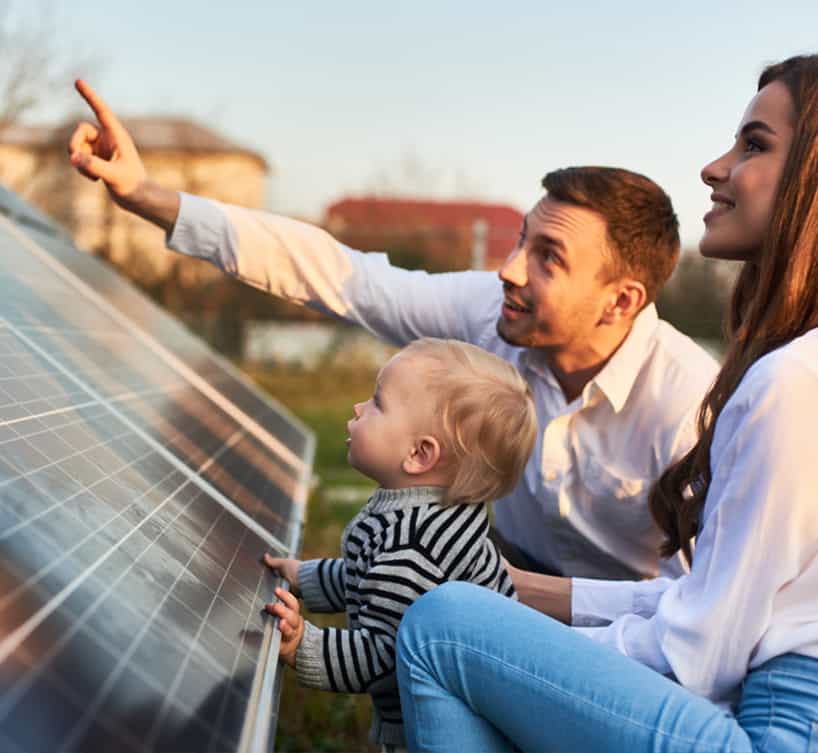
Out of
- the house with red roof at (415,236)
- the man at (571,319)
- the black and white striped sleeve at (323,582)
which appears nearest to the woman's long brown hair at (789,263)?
the black and white striped sleeve at (323,582)

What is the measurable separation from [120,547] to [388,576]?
642 millimetres

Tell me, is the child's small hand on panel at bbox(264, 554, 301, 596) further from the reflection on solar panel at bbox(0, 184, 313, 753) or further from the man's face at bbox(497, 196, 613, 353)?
the man's face at bbox(497, 196, 613, 353)

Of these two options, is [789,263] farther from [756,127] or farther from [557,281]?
[557,281]

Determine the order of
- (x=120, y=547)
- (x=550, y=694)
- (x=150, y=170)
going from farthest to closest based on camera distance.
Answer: (x=150, y=170) → (x=550, y=694) → (x=120, y=547)

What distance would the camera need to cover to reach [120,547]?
1918 millimetres

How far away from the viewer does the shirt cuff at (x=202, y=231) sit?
3.77 m

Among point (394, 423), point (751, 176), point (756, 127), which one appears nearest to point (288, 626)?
point (394, 423)

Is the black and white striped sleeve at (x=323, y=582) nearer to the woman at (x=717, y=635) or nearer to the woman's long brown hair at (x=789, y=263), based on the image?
the woman at (x=717, y=635)

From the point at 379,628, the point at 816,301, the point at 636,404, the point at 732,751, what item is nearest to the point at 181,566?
the point at 379,628

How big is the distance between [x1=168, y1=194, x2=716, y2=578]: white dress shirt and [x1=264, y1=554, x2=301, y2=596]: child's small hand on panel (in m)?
1.17

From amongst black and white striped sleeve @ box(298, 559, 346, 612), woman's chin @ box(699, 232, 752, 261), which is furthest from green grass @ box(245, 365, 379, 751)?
woman's chin @ box(699, 232, 752, 261)

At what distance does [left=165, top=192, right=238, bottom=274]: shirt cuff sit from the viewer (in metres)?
3.77

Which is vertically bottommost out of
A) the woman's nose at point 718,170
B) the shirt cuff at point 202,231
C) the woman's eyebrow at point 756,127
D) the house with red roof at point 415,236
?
the house with red roof at point 415,236

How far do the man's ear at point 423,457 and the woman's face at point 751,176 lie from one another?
801mm
